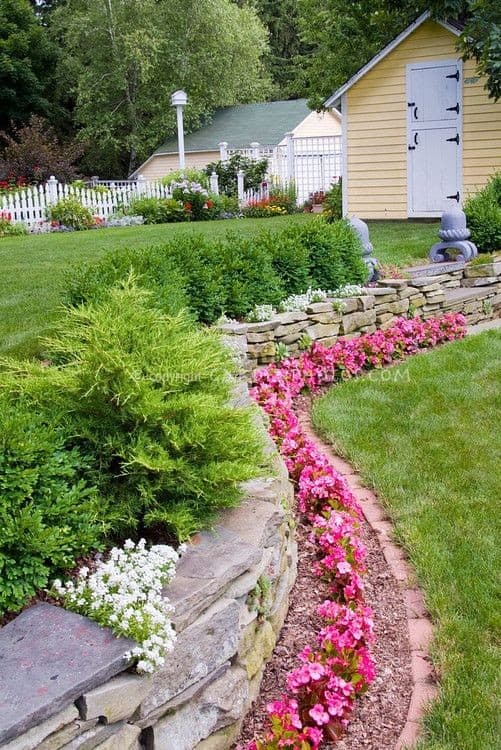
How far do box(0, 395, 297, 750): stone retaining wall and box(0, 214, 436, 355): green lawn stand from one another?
7.31ft

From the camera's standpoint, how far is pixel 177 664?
81.5 inches

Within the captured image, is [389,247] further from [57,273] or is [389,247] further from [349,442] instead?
[349,442]

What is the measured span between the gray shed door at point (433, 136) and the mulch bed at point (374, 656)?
1036 centimetres

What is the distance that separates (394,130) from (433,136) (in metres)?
0.67

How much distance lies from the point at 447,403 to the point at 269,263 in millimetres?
1649

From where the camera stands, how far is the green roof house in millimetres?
24766

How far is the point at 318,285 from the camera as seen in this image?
246 inches

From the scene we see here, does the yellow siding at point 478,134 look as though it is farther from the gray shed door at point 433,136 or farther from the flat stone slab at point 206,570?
the flat stone slab at point 206,570

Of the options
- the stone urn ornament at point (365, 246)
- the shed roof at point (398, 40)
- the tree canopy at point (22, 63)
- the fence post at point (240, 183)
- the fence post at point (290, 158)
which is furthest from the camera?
the tree canopy at point (22, 63)

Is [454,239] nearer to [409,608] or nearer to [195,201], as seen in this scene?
[409,608]

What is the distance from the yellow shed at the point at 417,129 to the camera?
12320mm

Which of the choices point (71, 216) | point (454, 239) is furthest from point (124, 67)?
point (454, 239)

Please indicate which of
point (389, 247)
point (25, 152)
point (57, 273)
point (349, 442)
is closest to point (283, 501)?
point (349, 442)

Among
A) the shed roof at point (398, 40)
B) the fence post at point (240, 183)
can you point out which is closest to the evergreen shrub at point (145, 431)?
the shed roof at point (398, 40)
